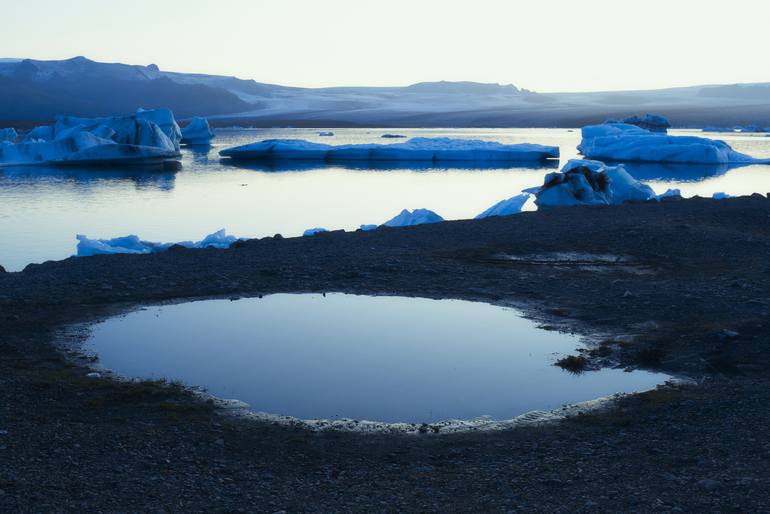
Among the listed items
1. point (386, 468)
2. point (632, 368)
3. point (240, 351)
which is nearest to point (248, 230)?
point (240, 351)

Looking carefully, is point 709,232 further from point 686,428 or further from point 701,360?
point 686,428

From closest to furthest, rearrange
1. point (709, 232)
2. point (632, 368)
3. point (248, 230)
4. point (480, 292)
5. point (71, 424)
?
point (71, 424) → point (632, 368) → point (480, 292) → point (709, 232) → point (248, 230)

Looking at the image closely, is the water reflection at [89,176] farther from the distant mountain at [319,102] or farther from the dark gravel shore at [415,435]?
the distant mountain at [319,102]

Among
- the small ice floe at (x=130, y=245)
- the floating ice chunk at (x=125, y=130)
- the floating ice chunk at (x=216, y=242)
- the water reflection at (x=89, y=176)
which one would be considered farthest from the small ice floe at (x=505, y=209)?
the floating ice chunk at (x=125, y=130)

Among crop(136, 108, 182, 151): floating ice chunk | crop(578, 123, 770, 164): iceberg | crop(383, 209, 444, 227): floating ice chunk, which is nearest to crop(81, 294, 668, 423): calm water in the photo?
crop(383, 209, 444, 227): floating ice chunk

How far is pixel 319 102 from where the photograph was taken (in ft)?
334

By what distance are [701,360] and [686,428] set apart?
1.22 meters

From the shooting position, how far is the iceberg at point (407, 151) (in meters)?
28.4

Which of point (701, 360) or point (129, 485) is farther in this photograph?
point (701, 360)

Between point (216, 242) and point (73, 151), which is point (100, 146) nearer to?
point (73, 151)

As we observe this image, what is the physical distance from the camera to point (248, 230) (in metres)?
13.5

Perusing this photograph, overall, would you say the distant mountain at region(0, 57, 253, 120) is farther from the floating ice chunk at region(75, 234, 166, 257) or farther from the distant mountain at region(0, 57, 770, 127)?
the floating ice chunk at region(75, 234, 166, 257)

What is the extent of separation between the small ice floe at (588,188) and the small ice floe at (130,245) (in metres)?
6.01

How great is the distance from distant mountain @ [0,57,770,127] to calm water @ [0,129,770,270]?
47.0m
